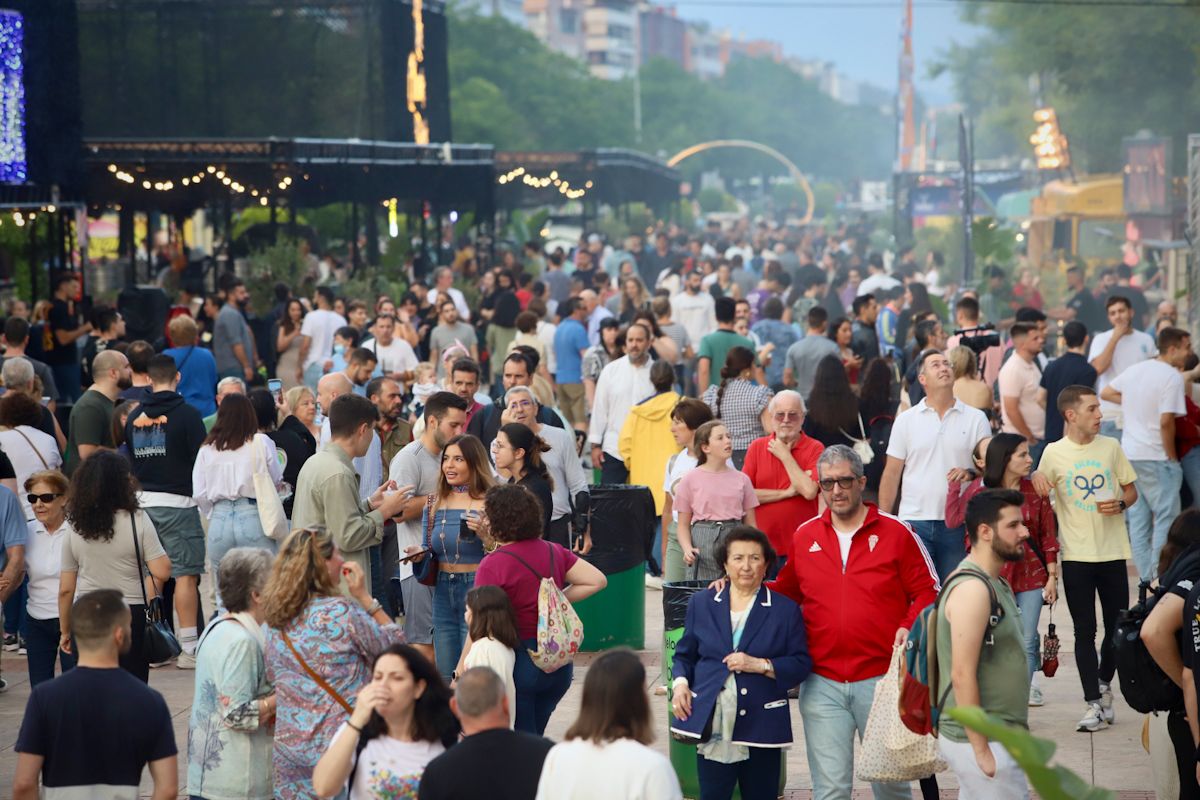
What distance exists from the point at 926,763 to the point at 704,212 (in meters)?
84.5

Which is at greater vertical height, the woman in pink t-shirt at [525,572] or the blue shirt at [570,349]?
the blue shirt at [570,349]

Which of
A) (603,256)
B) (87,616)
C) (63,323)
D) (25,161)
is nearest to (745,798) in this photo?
(87,616)

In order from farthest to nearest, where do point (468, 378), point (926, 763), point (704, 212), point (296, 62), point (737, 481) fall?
1. point (704, 212)
2. point (296, 62)
3. point (468, 378)
4. point (737, 481)
5. point (926, 763)

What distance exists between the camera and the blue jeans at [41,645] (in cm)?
866

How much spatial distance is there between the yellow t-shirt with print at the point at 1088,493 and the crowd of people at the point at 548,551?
2cm

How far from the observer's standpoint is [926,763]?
20.7ft

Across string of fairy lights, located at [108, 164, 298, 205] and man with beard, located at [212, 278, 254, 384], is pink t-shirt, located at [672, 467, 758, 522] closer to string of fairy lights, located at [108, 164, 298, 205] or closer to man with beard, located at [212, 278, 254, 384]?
man with beard, located at [212, 278, 254, 384]

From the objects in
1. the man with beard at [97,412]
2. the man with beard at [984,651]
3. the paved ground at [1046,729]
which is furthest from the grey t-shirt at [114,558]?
the man with beard at [984,651]

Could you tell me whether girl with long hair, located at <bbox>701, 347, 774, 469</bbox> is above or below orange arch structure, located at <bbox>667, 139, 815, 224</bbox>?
below

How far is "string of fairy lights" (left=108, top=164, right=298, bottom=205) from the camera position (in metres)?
23.0

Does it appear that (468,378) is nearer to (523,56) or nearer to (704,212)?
(523,56)

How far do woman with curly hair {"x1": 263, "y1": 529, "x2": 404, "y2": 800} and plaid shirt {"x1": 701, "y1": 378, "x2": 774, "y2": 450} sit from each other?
226 inches

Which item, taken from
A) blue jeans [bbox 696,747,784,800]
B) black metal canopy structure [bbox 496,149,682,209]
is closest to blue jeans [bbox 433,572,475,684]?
blue jeans [bbox 696,747,784,800]

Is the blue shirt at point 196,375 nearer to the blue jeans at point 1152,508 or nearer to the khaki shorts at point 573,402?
the khaki shorts at point 573,402
